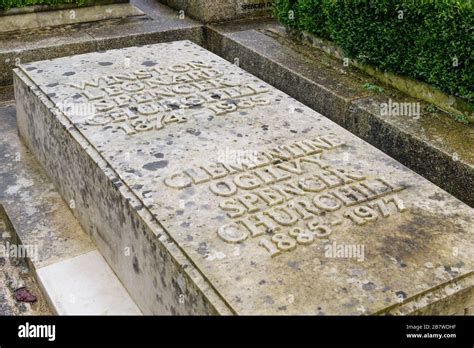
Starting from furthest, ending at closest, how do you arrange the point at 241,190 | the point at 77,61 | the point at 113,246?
1. the point at 77,61
2. the point at 113,246
3. the point at 241,190

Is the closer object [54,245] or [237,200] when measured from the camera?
[237,200]

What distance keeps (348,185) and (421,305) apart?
855mm

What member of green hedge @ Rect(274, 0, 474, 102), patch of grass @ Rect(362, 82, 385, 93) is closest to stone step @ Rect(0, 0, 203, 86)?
green hedge @ Rect(274, 0, 474, 102)

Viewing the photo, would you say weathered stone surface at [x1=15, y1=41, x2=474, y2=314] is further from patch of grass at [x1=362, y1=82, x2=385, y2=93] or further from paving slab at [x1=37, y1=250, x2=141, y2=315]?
patch of grass at [x1=362, y1=82, x2=385, y2=93]

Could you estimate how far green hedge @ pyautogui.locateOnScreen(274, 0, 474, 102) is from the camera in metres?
4.05

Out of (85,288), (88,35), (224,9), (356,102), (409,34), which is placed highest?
(409,34)

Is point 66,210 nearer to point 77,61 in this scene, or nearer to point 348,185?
point 77,61

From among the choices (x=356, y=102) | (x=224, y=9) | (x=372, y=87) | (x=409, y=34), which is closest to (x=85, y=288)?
(x=356, y=102)

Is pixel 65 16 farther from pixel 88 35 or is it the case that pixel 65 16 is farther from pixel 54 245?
pixel 54 245

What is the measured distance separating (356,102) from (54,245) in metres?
2.19

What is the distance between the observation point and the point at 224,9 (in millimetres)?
6488
